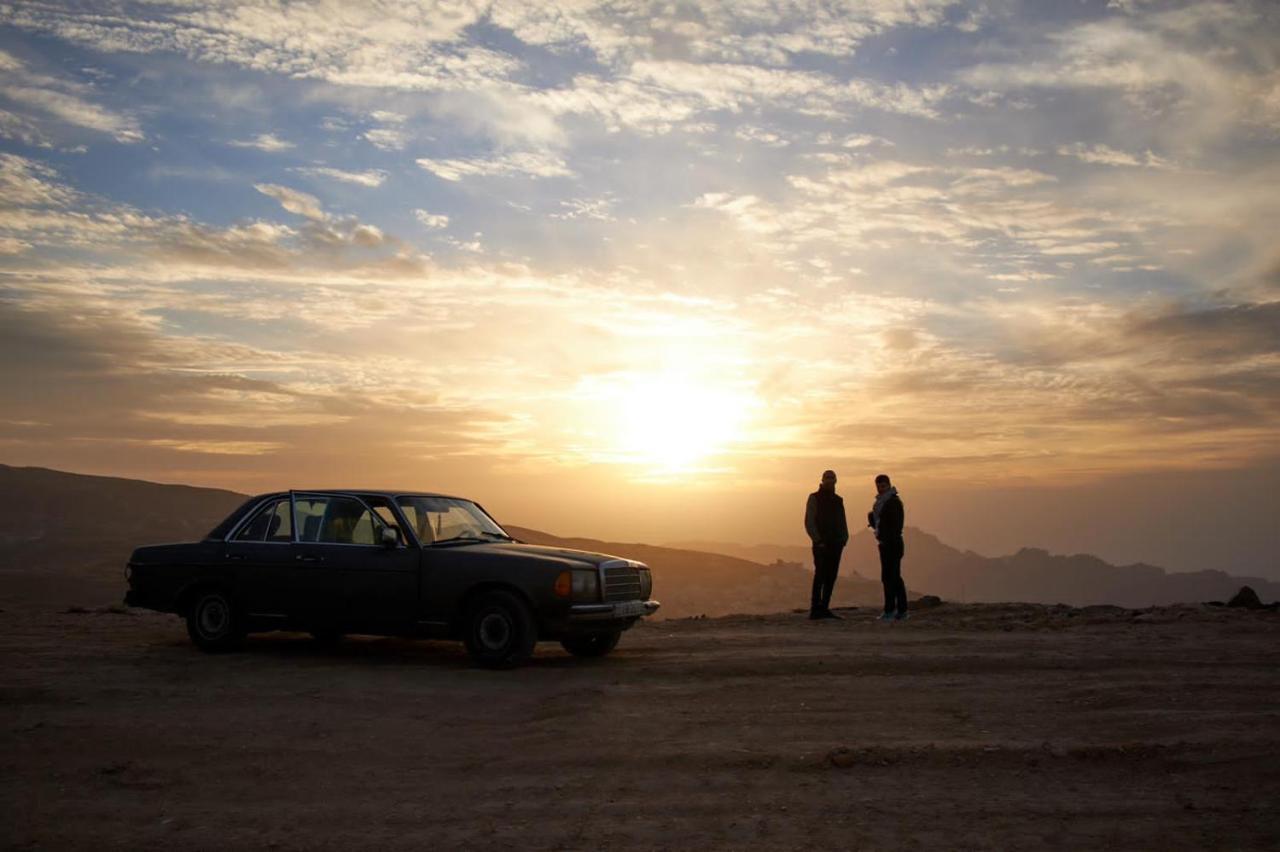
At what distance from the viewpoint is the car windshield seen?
11.8 m

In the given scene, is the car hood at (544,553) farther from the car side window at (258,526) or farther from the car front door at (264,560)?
the car side window at (258,526)

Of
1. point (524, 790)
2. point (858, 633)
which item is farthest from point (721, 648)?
point (524, 790)

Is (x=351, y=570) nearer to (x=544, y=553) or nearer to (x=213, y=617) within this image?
(x=213, y=617)

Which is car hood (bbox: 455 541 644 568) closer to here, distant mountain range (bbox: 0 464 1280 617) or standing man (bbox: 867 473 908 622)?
standing man (bbox: 867 473 908 622)

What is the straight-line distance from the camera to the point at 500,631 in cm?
1092

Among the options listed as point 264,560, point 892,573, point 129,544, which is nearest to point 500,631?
point 264,560

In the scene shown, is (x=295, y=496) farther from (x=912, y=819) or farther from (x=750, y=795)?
(x=912, y=819)

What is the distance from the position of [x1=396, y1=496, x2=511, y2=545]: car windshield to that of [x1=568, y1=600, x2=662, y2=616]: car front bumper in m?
1.88

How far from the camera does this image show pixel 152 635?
45.0 ft

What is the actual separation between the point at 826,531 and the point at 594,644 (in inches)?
182

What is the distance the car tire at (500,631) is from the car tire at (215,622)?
2.98m

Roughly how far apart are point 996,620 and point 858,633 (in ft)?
9.15

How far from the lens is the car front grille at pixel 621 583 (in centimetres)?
1135

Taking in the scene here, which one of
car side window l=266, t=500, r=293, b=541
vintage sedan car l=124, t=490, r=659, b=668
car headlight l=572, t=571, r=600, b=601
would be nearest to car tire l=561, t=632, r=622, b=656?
vintage sedan car l=124, t=490, r=659, b=668
